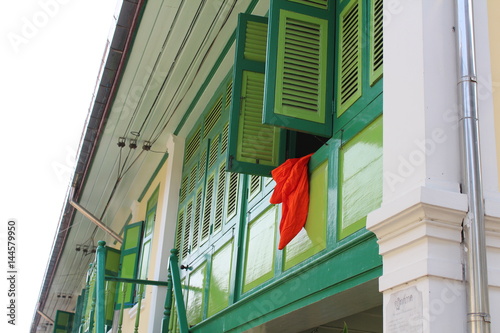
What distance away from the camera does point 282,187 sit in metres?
5.31

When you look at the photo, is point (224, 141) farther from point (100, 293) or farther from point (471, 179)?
point (471, 179)

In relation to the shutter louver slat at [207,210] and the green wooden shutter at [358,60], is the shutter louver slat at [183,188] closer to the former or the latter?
the shutter louver slat at [207,210]

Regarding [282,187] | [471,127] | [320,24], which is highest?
[320,24]

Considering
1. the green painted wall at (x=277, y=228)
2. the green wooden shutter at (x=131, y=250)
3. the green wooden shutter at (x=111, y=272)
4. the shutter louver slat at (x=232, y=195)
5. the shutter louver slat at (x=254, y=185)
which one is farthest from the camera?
the green wooden shutter at (x=111, y=272)

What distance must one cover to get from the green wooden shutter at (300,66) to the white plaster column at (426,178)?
1110mm

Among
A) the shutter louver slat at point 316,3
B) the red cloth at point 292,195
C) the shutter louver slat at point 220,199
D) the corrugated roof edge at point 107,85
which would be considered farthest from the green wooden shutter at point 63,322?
the shutter louver slat at point 316,3

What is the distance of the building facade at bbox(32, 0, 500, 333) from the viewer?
136 inches

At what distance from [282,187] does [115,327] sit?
31.5 feet

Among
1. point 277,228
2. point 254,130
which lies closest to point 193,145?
point 254,130

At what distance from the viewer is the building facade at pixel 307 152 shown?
3463mm

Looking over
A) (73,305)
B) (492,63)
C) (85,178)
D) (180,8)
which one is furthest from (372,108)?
(73,305)

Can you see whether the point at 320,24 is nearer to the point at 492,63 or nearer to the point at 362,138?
the point at 362,138

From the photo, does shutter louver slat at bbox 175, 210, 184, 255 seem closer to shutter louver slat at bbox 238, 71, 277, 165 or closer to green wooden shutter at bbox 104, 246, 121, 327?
green wooden shutter at bbox 104, 246, 121, 327

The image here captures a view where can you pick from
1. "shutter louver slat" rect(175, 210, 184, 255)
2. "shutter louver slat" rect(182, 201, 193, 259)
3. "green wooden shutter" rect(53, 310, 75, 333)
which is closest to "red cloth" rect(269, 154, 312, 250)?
"shutter louver slat" rect(182, 201, 193, 259)
